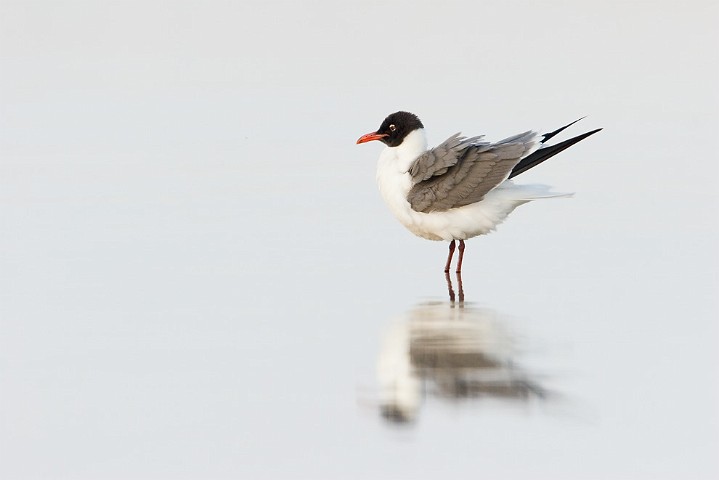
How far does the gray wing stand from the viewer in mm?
8992

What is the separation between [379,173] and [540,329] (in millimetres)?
2978

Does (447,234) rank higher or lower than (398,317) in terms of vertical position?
higher

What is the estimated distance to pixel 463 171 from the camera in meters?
9.05

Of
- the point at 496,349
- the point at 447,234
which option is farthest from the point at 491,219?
the point at 496,349

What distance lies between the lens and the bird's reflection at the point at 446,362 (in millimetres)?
5570

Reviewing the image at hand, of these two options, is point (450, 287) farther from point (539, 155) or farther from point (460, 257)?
point (539, 155)

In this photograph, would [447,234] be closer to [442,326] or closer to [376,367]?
[442,326]

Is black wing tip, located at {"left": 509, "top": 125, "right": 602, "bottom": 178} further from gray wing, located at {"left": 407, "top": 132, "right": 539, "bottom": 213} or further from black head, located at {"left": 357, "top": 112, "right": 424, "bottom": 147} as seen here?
black head, located at {"left": 357, "top": 112, "right": 424, "bottom": 147}

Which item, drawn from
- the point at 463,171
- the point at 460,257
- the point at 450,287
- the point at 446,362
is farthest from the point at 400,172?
the point at 446,362

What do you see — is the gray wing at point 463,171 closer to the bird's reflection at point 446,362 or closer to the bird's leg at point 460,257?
the bird's leg at point 460,257

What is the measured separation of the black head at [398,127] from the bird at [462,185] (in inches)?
9.2

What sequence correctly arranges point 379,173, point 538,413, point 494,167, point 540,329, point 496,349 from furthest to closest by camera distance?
point 379,173
point 494,167
point 540,329
point 496,349
point 538,413

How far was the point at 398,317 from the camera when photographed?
734 cm

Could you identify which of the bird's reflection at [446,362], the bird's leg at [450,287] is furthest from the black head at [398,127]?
the bird's reflection at [446,362]
